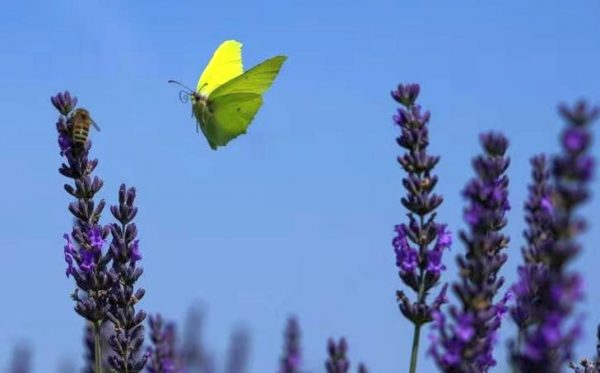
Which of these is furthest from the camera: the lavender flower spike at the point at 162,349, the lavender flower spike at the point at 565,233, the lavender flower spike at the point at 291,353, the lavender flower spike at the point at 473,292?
the lavender flower spike at the point at 162,349

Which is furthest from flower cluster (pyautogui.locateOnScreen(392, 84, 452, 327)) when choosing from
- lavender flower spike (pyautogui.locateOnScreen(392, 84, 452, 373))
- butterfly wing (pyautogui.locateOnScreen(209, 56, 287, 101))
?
butterfly wing (pyautogui.locateOnScreen(209, 56, 287, 101))

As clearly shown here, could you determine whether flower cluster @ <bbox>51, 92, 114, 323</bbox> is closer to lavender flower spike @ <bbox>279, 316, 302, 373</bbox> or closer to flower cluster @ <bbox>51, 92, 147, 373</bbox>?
flower cluster @ <bbox>51, 92, 147, 373</bbox>

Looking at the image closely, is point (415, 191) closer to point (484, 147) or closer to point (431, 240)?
point (431, 240)

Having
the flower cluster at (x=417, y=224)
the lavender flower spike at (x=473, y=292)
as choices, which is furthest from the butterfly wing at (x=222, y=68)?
the lavender flower spike at (x=473, y=292)

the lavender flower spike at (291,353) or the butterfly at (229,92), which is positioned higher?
the butterfly at (229,92)

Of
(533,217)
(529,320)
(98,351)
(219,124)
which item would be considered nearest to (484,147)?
(533,217)

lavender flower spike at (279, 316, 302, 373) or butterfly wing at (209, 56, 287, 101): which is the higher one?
butterfly wing at (209, 56, 287, 101)

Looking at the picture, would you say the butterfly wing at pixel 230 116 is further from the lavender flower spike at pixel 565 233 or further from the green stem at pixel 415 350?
the lavender flower spike at pixel 565 233
